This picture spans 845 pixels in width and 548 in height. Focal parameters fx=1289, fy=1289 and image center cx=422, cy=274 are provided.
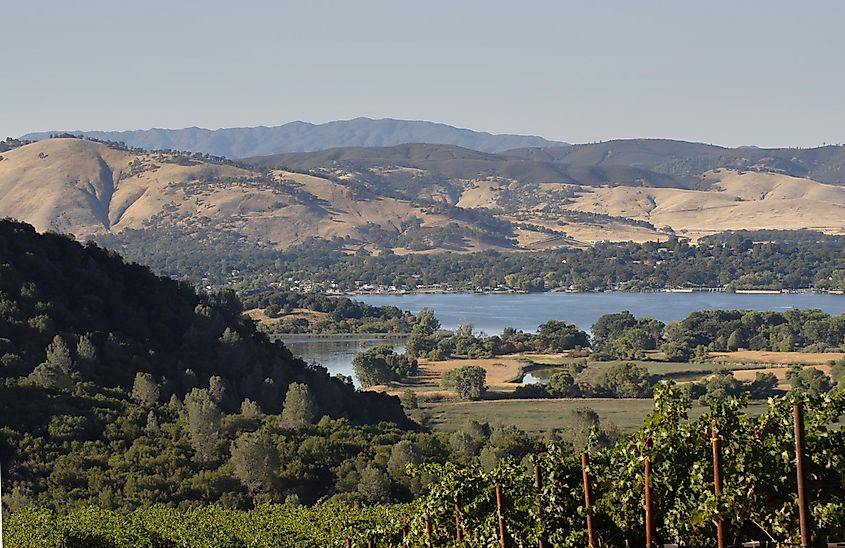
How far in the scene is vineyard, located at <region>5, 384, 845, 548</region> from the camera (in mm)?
9641

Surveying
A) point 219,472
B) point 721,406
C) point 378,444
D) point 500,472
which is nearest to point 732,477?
point 721,406

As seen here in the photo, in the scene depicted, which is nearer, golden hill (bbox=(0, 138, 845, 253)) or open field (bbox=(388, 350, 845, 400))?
open field (bbox=(388, 350, 845, 400))

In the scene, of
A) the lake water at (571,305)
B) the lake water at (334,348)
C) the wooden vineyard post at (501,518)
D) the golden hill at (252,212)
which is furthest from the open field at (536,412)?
the golden hill at (252,212)

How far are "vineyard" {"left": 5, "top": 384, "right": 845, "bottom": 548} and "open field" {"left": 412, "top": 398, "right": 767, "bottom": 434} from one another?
95.8 ft

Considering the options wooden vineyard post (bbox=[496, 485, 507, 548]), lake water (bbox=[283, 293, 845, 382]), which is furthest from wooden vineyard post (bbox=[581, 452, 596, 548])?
lake water (bbox=[283, 293, 845, 382])

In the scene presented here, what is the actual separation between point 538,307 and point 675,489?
10140cm

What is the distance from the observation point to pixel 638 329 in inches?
2960

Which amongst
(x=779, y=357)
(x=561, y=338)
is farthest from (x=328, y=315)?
(x=779, y=357)

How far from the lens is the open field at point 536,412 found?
1759 inches

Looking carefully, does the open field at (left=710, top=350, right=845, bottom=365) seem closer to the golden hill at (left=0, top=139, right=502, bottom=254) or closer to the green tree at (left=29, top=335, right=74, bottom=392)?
the green tree at (left=29, top=335, right=74, bottom=392)

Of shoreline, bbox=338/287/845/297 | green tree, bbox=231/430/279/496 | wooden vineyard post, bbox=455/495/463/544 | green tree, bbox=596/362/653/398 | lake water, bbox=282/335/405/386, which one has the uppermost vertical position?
wooden vineyard post, bbox=455/495/463/544

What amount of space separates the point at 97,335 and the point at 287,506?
546 inches

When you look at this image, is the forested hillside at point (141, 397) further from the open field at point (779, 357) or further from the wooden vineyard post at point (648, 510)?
the open field at point (779, 357)

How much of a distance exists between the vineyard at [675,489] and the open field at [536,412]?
2919cm
